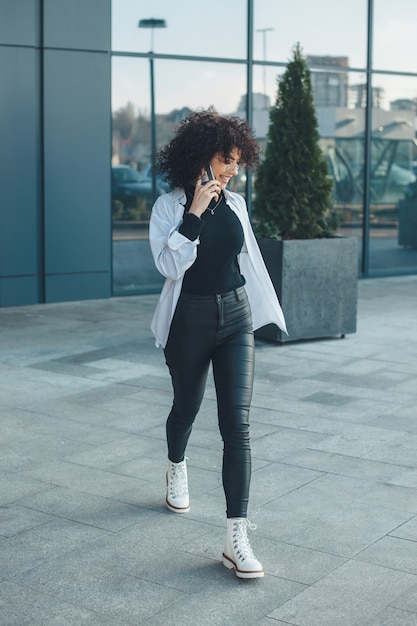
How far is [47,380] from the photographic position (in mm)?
7973

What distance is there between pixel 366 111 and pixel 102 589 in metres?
12.2

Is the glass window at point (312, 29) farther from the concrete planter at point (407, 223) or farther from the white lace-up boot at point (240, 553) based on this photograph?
the white lace-up boot at point (240, 553)

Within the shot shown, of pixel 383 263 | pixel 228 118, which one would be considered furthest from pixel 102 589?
pixel 383 263

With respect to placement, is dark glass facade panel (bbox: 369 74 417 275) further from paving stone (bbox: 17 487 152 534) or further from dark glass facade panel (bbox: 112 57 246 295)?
paving stone (bbox: 17 487 152 534)

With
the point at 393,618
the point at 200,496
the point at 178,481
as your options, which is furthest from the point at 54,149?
the point at 393,618

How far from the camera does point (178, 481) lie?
4969 millimetres

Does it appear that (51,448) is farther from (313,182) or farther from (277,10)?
(277,10)

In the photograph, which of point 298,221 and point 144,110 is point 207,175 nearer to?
point 298,221

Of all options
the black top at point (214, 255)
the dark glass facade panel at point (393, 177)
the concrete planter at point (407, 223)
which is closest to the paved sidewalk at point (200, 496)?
the black top at point (214, 255)

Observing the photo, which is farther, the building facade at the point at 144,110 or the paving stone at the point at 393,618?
the building facade at the point at 144,110

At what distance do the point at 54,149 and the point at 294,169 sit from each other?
3.59m

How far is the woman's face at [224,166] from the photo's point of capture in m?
4.48

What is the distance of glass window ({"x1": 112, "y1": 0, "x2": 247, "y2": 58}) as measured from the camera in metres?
12.6

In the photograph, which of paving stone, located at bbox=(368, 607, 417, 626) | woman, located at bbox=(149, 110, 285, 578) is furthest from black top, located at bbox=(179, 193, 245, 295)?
paving stone, located at bbox=(368, 607, 417, 626)
